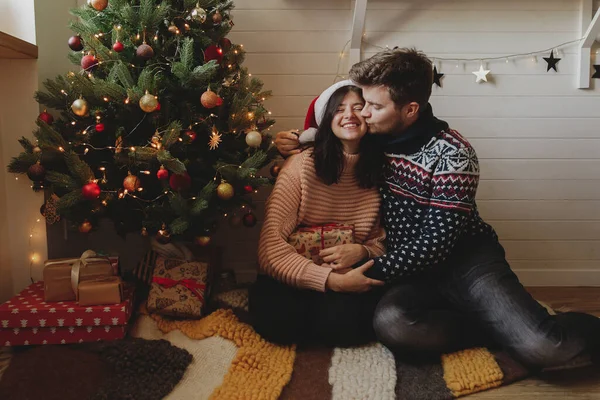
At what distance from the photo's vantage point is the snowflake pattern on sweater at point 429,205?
1505 mm

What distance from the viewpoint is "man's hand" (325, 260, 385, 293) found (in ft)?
5.16

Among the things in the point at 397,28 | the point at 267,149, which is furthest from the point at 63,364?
the point at 397,28

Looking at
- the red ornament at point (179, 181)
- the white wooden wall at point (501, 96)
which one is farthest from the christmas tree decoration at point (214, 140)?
the white wooden wall at point (501, 96)

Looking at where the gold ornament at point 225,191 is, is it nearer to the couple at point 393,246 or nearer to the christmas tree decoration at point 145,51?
the couple at point 393,246

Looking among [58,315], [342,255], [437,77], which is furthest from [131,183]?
[437,77]

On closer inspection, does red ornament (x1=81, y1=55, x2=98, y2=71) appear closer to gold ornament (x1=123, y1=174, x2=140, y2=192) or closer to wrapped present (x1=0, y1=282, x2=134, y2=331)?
gold ornament (x1=123, y1=174, x2=140, y2=192)

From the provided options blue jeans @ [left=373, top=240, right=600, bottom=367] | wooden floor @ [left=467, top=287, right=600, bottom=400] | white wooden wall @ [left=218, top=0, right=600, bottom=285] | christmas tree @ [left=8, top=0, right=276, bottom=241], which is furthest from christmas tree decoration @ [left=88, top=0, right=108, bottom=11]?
wooden floor @ [left=467, top=287, right=600, bottom=400]

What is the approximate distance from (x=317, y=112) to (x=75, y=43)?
2.67ft

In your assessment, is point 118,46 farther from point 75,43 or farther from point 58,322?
point 58,322

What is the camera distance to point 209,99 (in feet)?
5.18

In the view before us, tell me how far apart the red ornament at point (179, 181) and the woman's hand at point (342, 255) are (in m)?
0.48

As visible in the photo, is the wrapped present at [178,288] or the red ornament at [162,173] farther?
the wrapped present at [178,288]

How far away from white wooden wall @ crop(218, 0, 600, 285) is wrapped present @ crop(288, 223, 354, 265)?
0.60 m

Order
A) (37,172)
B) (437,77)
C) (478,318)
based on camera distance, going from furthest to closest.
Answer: (437,77)
(37,172)
(478,318)
